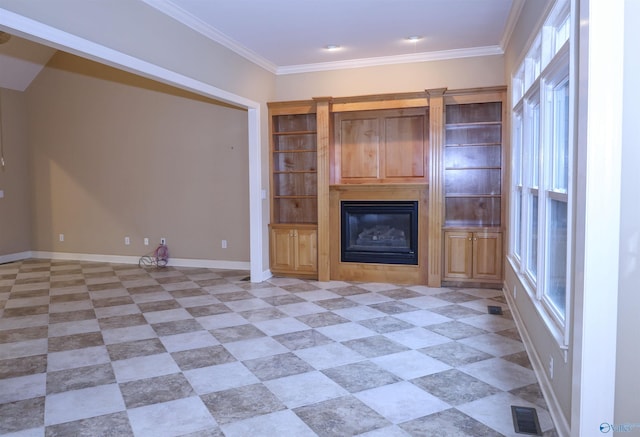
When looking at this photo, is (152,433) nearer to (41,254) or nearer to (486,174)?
(486,174)

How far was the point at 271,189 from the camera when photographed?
6418mm

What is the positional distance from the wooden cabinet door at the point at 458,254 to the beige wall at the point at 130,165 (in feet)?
9.59

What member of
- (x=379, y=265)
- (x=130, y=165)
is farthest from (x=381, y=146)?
(x=130, y=165)

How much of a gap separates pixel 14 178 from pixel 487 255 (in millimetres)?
7863

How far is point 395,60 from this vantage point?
6.07 meters

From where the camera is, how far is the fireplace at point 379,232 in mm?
5883

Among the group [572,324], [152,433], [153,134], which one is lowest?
[152,433]

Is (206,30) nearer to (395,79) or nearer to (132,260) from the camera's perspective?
(395,79)

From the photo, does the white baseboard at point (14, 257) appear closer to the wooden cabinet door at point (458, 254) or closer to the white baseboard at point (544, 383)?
the wooden cabinet door at point (458, 254)

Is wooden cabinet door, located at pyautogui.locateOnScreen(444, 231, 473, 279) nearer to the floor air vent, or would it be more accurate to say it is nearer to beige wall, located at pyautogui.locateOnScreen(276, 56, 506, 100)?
beige wall, located at pyautogui.locateOnScreen(276, 56, 506, 100)

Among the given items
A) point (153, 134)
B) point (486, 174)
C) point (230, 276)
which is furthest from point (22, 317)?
point (486, 174)

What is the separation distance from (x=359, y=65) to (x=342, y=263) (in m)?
2.67

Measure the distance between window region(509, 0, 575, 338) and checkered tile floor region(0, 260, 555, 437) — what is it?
0.63 metres

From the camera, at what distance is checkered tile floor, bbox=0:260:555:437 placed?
2.57 metres
